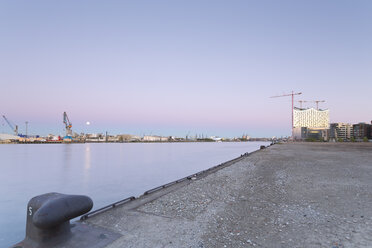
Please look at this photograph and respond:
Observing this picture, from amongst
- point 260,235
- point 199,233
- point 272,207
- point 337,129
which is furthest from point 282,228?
point 337,129

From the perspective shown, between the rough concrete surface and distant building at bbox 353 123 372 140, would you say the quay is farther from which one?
distant building at bbox 353 123 372 140

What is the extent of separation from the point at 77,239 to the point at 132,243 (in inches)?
Result: 56.4

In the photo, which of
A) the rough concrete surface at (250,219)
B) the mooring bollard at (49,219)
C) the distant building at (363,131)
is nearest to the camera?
the mooring bollard at (49,219)

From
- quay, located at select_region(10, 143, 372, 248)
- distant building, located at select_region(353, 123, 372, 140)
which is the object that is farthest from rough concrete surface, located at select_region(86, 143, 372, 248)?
distant building, located at select_region(353, 123, 372, 140)

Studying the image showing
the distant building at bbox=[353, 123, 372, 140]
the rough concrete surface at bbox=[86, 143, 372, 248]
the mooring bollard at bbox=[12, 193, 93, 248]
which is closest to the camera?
the mooring bollard at bbox=[12, 193, 93, 248]

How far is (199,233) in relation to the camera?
5492mm

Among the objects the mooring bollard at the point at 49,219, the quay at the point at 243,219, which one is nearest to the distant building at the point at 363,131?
the quay at the point at 243,219

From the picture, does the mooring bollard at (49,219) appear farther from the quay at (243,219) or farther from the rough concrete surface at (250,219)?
the rough concrete surface at (250,219)

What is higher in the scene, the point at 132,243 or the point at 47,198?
the point at 47,198

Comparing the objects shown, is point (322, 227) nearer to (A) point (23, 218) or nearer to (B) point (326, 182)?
(B) point (326, 182)

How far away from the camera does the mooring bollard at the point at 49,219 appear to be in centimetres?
450

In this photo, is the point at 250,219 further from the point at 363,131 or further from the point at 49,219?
the point at 363,131

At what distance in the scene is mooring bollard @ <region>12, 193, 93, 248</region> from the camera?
4500 mm

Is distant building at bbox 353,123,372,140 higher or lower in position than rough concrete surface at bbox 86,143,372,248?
higher
